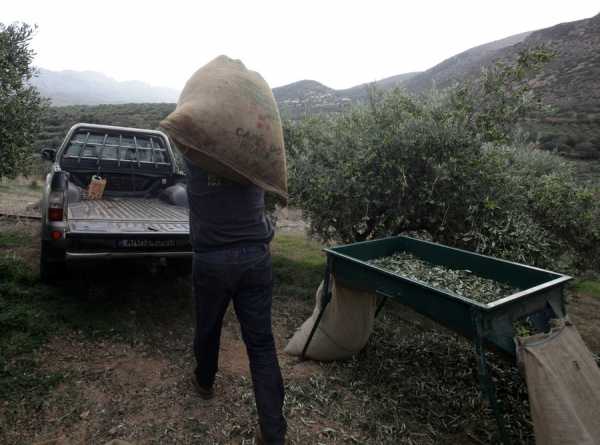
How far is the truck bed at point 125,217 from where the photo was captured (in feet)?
12.7

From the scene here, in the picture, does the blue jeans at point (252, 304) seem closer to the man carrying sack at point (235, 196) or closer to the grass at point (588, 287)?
the man carrying sack at point (235, 196)

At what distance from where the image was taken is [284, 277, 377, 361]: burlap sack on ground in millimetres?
3482

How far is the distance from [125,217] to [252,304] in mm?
2683

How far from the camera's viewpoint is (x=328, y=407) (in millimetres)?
3051

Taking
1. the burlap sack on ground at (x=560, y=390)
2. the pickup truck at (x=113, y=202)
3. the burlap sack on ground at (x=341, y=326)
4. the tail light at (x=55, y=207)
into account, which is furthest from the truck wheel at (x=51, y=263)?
the burlap sack on ground at (x=560, y=390)

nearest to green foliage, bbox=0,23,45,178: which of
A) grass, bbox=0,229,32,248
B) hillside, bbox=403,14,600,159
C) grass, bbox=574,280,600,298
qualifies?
grass, bbox=0,229,32,248

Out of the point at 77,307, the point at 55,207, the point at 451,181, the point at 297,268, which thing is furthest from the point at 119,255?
the point at 451,181

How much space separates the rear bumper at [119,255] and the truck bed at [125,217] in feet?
0.67

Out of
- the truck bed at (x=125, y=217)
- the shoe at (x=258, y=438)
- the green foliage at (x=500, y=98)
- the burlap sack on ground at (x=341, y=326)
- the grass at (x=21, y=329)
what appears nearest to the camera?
the shoe at (x=258, y=438)

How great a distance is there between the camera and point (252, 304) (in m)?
2.51

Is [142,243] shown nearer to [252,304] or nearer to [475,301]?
[252,304]

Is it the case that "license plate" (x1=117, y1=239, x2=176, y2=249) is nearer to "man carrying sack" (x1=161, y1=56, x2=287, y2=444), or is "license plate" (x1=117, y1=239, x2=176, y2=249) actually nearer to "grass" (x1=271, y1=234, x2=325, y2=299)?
"man carrying sack" (x1=161, y1=56, x2=287, y2=444)

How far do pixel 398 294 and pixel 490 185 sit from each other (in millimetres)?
2575

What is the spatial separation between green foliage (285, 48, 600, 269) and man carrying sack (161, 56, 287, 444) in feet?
8.83
